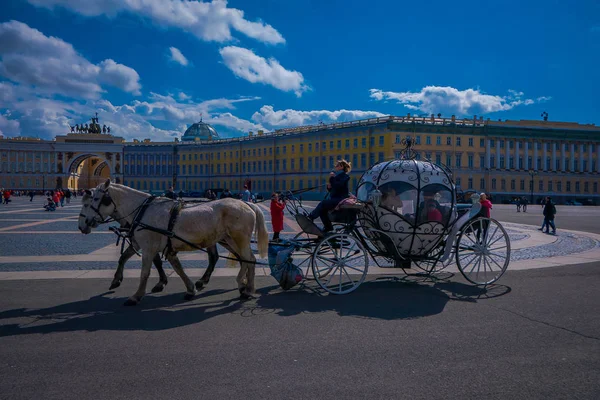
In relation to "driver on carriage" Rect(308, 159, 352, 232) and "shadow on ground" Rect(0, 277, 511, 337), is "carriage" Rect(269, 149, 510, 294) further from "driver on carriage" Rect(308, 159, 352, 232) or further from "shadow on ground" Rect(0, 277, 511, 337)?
"shadow on ground" Rect(0, 277, 511, 337)

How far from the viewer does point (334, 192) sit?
279 inches

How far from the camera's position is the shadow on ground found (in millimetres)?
5141

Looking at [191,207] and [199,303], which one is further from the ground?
[191,207]

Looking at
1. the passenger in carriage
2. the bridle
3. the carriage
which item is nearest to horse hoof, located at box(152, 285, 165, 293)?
the bridle

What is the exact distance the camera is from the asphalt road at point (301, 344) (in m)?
3.49

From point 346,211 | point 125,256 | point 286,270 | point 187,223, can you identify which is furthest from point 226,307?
point 346,211

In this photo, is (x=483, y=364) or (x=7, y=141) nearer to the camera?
(x=483, y=364)

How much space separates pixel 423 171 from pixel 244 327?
4.29 meters

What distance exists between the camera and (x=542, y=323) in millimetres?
5273

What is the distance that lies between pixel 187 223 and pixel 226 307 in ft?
4.56

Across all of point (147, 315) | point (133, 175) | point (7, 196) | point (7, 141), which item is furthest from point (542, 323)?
point (7, 141)

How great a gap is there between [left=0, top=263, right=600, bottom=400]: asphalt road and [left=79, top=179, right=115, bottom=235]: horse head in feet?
3.78

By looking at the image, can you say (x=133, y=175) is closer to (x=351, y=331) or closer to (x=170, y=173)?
(x=170, y=173)

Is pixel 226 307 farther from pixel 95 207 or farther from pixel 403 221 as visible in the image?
pixel 403 221
